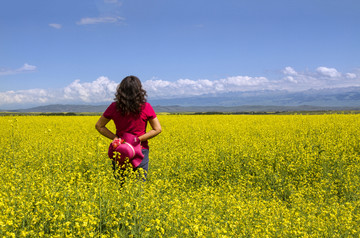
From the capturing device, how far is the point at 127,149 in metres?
4.35

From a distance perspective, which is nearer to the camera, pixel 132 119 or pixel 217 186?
pixel 132 119

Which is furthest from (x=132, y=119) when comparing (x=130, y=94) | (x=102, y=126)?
(x=102, y=126)

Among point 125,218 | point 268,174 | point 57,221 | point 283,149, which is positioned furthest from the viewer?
point 283,149

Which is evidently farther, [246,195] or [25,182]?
[246,195]

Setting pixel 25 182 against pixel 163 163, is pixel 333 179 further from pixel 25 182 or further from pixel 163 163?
pixel 25 182

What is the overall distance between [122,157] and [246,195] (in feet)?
10.9

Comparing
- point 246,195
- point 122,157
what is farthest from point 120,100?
point 246,195

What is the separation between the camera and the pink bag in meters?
4.32

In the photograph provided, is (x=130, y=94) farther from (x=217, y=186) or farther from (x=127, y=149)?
(x=217, y=186)

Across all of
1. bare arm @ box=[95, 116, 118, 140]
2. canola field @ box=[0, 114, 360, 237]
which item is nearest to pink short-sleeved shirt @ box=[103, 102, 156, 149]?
bare arm @ box=[95, 116, 118, 140]

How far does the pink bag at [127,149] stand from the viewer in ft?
14.2

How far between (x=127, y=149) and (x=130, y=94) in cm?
81

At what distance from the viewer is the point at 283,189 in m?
7.41

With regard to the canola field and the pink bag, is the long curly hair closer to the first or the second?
the pink bag
